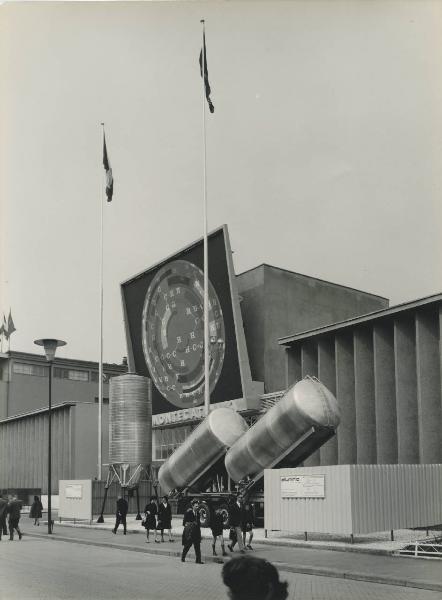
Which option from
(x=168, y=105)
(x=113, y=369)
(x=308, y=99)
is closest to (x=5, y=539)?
(x=168, y=105)

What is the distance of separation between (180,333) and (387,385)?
19.1m

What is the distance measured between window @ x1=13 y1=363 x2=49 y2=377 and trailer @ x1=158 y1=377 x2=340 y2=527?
148 feet

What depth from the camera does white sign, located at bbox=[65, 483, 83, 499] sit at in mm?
39594

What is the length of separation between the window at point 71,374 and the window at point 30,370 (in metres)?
1.63

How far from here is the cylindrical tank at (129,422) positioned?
39844 mm

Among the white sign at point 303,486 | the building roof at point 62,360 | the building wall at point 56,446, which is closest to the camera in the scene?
the white sign at point 303,486

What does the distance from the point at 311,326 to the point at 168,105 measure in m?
A: 29.6

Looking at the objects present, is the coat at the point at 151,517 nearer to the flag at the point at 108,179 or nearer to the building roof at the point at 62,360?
the flag at the point at 108,179

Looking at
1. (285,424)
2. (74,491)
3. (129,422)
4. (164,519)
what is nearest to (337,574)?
(164,519)

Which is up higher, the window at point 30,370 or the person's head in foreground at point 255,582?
the window at point 30,370

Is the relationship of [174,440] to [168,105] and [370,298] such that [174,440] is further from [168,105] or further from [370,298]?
[168,105]

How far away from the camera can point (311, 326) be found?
5078 centimetres

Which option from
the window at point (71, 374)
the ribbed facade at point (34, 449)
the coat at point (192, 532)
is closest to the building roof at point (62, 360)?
the window at point (71, 374)

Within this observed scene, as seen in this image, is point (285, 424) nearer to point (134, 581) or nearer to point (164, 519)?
point (164, 519)
